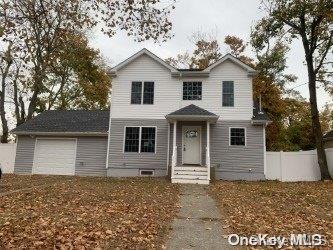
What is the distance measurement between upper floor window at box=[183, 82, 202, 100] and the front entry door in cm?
190

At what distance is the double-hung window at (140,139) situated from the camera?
20188mm

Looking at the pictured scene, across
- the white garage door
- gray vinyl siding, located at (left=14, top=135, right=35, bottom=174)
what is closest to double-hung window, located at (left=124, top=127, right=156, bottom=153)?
the white garage door

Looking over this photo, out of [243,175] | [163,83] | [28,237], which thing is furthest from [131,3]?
[243,175]

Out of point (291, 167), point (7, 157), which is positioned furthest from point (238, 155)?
point (7, 157)

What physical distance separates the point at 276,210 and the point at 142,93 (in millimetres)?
12300

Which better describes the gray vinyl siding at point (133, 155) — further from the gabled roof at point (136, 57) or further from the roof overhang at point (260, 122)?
the roof overhang at point (260, 122)

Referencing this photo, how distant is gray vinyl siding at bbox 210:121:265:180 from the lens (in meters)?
19.7

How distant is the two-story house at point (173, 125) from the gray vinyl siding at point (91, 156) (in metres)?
0.06

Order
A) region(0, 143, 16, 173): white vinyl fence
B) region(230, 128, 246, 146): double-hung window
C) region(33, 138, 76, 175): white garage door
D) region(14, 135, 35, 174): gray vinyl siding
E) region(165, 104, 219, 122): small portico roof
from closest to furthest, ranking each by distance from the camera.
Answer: region(165, 104, 219, 122): small portico roof < region(230, 128, 246, 146): double-hung window < region(33, 138, 76, 175): white garage door < region(14, 135, 35, 174): gray vinyl siding < region(0, 143, 16, 173): white vinyl fence

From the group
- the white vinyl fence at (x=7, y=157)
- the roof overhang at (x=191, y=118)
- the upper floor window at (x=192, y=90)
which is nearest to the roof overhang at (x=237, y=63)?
the upper floor window at (x=192, y=90)

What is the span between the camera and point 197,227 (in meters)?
8.10

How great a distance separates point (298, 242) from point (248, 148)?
1313 centimetres

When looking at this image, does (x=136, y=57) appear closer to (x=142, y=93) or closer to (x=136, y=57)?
(x=136, y=57)

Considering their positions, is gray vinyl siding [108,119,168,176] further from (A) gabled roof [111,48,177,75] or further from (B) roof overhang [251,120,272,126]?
(B) roof overhang [251,120,272,126]
